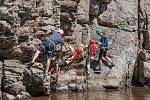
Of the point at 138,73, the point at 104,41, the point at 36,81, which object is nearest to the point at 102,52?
the point at 104,41

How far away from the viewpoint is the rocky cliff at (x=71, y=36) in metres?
16.7

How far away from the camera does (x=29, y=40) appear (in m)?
17.7

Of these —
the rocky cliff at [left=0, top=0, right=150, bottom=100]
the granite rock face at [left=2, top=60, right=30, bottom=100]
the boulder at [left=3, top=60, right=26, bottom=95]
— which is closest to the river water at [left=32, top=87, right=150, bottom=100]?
the rocky cliff at [left=0, top=0, right=150, bottom=100]

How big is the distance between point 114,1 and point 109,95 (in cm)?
699

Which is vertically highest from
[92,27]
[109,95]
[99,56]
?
[92,27]

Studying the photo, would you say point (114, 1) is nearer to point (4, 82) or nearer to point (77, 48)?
point (77, 48)

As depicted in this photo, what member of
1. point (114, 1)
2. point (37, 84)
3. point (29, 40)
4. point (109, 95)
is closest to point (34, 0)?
point (29, 40)

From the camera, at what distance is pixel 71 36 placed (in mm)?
20844

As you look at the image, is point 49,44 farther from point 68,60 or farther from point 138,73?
point 138,73

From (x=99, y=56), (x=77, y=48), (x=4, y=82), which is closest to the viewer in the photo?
(x=4, y=82)

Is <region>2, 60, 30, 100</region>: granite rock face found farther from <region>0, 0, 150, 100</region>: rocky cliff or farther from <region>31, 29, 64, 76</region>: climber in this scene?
<region>31, 29, 64, 76</region>: climber

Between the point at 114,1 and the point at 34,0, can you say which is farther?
the point at 114,1

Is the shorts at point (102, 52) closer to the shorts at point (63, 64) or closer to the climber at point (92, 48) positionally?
the climber at point (92, 48)

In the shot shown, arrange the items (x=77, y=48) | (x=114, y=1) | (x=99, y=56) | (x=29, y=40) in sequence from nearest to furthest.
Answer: (x=29, y=40) → (x=77, y=48) → (x=99, y=56) → (x=114, y=1)
